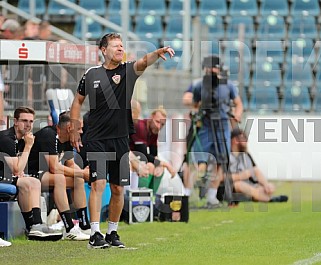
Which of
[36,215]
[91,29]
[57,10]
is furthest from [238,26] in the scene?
[36,215]

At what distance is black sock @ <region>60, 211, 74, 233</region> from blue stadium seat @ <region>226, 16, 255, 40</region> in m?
13.4

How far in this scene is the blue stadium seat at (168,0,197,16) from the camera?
26.9 metres

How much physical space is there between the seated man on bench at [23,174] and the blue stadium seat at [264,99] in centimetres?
1286

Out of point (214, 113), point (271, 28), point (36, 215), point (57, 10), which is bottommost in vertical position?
point (36, 215)

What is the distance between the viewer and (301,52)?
2419 centimetres

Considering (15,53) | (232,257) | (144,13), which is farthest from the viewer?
(144,13)

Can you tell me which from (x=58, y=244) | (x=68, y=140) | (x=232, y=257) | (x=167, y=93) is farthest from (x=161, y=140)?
(x=232, y=257)

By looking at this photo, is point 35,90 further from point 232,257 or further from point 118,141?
point 232,257

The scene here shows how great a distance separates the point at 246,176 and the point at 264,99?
6.54 meters

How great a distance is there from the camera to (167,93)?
67.8 ft

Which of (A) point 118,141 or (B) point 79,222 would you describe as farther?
(B) point 79,222

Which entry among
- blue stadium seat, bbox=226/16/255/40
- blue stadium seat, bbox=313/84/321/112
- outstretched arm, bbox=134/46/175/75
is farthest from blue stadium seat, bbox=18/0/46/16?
outstretched arm, bbox=134/46/175/75

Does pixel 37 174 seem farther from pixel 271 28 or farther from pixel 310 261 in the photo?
pixel 271 28

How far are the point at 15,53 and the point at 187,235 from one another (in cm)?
363
